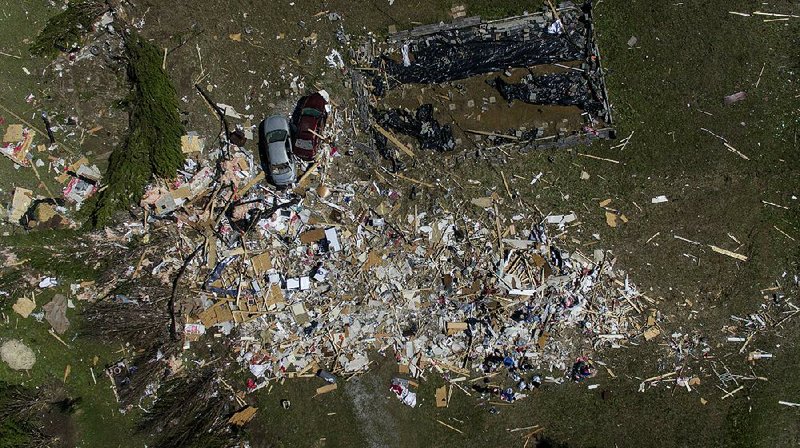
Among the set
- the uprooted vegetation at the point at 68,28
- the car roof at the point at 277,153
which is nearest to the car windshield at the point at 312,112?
the car roof at the point at 277,153

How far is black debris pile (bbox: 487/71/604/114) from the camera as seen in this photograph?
16281 millimetres

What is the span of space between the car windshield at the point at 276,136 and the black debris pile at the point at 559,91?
6135 mm

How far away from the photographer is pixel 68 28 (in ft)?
53.6

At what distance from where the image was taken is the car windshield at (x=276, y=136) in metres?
15.9

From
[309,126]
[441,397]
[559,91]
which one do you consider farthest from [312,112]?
[441,397]

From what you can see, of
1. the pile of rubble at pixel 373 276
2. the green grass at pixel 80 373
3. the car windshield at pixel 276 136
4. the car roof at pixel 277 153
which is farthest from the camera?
the green grass at pixel 80 373

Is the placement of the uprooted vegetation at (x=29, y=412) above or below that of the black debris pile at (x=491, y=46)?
below

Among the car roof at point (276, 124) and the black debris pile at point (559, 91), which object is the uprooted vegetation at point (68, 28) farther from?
the black debris pile at point (559, 91)

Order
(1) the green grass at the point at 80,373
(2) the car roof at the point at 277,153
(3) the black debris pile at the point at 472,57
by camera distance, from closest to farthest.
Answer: (2) the car roof at the point at 277,153 → (3) the black debris pile at the point at 472,57 → (1) the green grass at the point at 80,373

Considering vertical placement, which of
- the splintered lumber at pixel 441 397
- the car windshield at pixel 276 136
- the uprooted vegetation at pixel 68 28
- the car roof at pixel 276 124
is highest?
the uprooted vegetation at pixel 68 28

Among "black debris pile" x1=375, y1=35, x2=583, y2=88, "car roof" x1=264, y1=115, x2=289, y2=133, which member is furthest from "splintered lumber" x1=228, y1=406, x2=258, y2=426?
"black debris pile" x1=375, y1=35, x2=583, y2=88

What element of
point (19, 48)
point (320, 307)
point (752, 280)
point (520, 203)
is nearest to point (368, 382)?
point (320, 307)

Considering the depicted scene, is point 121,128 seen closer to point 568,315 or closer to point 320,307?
point 320,307

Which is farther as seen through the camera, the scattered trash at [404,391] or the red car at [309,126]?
the scattered trash at [404,391]
